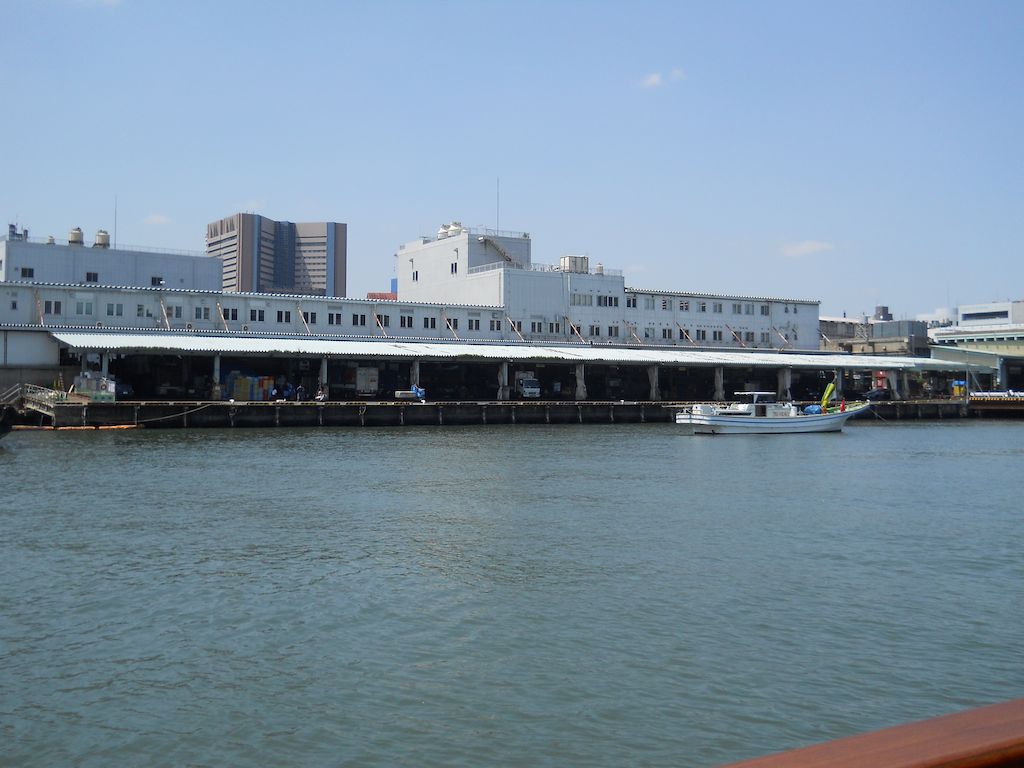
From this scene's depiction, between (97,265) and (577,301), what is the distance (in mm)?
41473

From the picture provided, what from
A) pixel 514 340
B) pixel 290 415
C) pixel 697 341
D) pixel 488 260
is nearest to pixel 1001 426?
pixel 697 341

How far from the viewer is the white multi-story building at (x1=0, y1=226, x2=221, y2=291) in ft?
246

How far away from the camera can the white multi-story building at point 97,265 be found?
75.1m

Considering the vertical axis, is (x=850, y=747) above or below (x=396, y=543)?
above

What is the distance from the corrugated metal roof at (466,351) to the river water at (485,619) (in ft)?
89.7

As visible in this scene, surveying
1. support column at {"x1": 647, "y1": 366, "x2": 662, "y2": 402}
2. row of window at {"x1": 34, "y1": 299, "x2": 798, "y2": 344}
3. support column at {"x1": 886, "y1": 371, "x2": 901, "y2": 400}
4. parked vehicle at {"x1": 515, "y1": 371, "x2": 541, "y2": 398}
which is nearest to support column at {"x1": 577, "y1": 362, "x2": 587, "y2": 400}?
parked vehicle at {"x1": 515, "y1": 371, "x2": 541, "y2": 398}

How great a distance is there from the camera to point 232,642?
14.5m

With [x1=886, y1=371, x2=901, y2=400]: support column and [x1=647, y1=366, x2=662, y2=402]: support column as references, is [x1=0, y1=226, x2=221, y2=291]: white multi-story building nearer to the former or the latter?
[x1=647, y1=366, x2=662, y2=402]: support column

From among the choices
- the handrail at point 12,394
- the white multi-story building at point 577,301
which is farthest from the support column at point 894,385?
the handrail at point 12,394

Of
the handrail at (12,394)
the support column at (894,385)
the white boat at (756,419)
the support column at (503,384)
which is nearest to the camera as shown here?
the handrail at (12,394)

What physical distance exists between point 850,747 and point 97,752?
32.7 feet

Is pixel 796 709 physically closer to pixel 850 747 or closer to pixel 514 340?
pixel 850 747

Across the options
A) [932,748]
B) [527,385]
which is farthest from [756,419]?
[932,748]

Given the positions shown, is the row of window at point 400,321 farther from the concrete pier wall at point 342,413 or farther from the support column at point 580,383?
the concrete pier wall at point 342,413
